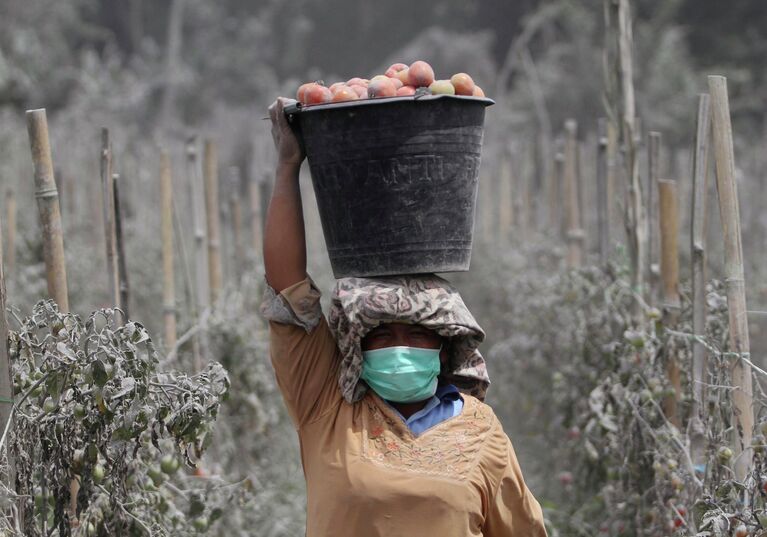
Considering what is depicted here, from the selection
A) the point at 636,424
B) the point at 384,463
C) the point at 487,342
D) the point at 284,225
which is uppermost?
the point at 284,225

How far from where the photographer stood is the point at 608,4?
319cm

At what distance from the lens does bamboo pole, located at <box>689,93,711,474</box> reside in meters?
2.45

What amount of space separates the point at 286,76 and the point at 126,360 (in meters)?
21.7

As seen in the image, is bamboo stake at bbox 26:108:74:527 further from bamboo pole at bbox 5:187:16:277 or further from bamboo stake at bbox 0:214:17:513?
bamboo pole at bbox 5:187:16:277

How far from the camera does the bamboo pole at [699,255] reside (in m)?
2.45

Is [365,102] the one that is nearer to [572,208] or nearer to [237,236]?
[572,208]

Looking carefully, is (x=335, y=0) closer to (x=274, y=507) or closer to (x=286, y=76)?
(x=286, y=76)

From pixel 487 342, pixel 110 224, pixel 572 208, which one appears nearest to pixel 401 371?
pixel 110 224

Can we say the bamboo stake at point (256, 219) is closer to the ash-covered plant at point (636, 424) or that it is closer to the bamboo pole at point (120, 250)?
the ash-covered plant at point (636, 424)

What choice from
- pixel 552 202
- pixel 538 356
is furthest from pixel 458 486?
pixel 552 202

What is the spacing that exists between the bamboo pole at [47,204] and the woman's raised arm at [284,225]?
45cm

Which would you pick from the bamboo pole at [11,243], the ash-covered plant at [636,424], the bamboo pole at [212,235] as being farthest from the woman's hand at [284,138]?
the bamboo pole at [11,243]

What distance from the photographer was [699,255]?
249cm

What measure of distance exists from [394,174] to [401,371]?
395 mm
